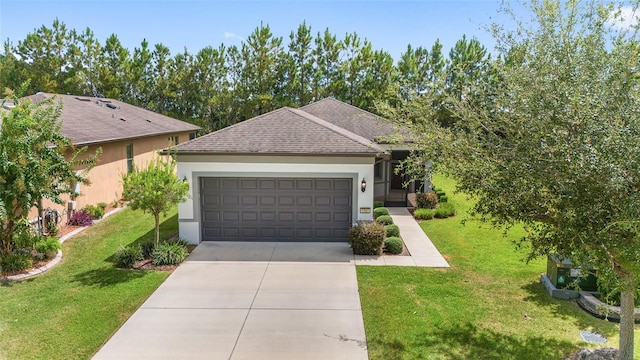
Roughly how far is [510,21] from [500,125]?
1.75 meters

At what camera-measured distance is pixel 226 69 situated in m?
35.0

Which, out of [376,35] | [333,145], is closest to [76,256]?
[333,145]

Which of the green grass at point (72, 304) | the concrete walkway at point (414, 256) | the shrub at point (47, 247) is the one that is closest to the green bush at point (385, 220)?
the concrete walkway at point (414, 256)

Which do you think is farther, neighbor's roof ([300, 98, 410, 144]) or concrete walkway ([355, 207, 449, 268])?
neighbor's roof ([300, 98, 410, 144])

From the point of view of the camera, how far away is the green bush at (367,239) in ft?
39.4

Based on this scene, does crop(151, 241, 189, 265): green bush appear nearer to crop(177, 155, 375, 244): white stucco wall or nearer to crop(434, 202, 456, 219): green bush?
crop(177, 155, 375, 244): white stucco wall

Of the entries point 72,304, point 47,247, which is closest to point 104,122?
point 47,247

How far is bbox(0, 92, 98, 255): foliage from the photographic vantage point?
33.0 ft

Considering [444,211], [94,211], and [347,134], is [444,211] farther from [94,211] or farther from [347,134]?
[94,211]

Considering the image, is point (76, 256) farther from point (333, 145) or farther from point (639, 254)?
point (639, 254)

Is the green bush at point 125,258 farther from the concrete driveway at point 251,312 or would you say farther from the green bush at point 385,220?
the green bush at point 385,220

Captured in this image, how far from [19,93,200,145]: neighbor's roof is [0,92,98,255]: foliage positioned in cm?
218

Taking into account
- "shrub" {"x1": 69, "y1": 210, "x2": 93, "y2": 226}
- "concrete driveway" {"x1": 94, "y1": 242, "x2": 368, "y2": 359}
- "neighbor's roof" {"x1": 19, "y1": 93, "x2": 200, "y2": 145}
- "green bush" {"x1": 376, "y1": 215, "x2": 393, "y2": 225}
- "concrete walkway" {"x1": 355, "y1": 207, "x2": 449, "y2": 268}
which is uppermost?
"neighbor's roof" {"x1": 19, "y1": 93, "x2": 200, "y2": 145}

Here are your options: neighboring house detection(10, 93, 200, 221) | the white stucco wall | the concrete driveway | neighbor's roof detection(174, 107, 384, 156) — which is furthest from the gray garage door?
neighboring house detection(10, 93, 200, 221)
